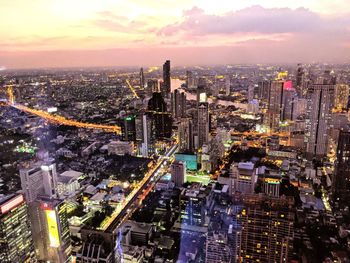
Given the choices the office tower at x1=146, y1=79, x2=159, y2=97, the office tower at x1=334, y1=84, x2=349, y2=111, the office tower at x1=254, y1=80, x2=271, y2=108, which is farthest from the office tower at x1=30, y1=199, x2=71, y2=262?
the office tower at x1=254, y1=80, x2=271, y2=108

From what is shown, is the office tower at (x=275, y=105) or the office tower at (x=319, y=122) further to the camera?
the office tower at (x=275, y=105)

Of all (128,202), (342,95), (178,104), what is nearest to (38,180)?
(128,202)

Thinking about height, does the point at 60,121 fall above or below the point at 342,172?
above

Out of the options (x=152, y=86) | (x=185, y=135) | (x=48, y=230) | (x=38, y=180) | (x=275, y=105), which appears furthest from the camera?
(x=152, y=86)

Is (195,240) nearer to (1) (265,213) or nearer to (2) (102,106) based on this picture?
(1) (265,213)

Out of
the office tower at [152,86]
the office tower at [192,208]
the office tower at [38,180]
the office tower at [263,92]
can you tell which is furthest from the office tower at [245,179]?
the office tower at [263,92]

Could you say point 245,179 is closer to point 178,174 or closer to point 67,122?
point 178,174

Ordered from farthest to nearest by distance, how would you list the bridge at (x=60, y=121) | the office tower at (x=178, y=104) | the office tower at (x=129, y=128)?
the office tower at (x=178, y=104) < the bridge at (x=60, y=121) < the office tower at (x=129, y=128)

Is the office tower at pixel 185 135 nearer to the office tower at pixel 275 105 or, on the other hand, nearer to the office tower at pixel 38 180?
the office tower at pixel 275 105
